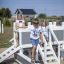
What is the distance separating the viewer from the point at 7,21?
3241cm

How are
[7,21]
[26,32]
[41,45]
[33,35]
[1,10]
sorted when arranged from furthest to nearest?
[1,10], [7,21], [26,32], [41,45], [33,35]

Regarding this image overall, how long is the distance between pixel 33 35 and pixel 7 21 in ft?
82.3

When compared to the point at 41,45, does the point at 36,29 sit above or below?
above

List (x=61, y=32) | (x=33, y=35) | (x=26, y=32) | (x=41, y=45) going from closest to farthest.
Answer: (x=33, y=35) → (x=41, y=45) → (x=26, y=32) → (x=61, y=32)

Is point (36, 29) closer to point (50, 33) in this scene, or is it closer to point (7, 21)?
point (50, 33)

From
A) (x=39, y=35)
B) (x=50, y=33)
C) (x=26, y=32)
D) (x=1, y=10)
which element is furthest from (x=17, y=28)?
(x=1, y=10)

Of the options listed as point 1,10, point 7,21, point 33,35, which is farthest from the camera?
point 1,10

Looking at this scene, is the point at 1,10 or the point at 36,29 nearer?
the point at 36,29

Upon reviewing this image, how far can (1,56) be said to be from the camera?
30.3 ft

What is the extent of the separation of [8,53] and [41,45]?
123cm

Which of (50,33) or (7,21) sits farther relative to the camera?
(7,21)

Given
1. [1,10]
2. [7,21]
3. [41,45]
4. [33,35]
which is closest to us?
[33,35]

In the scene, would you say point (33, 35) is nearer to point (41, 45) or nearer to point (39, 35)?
point (39, 35)

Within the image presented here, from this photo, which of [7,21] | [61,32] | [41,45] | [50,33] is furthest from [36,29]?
[7,21]
